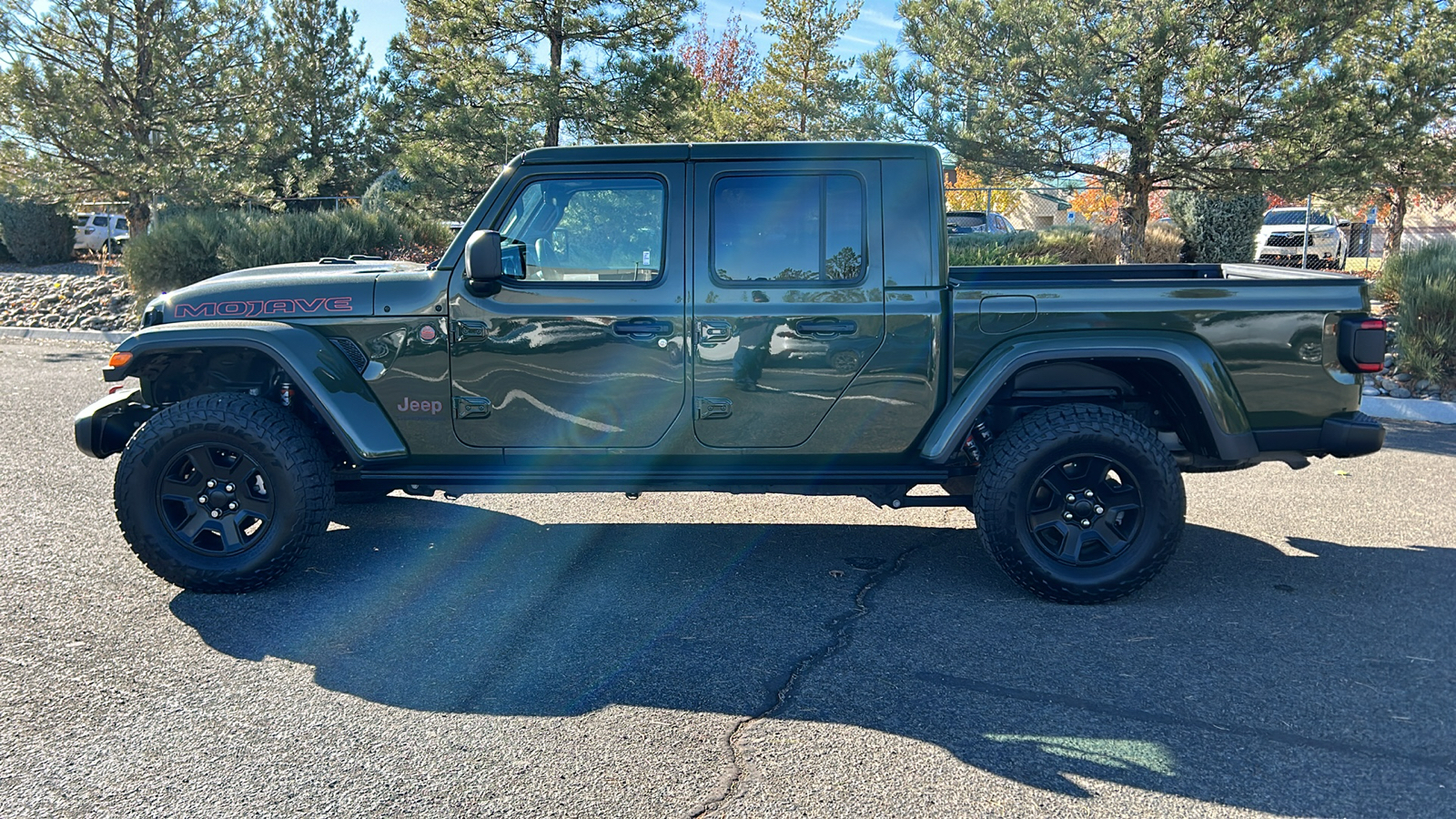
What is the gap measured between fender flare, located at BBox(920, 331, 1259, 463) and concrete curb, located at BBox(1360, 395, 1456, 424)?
5.41 m

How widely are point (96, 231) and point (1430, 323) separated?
27418mm

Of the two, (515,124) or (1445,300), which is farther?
(515,124)

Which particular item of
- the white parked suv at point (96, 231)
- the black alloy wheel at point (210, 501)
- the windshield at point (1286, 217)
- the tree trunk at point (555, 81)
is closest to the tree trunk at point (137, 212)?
the tree trunk at point (555, 81)

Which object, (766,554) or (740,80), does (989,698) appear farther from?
(740,80)

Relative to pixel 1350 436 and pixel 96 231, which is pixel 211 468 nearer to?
pixel 1350 436

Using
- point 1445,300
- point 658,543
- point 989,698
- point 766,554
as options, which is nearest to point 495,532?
point 658,543

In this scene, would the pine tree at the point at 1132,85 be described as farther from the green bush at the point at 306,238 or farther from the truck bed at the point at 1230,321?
the truck bed at the point at 1230,321

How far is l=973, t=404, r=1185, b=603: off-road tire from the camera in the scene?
4363 millimetres

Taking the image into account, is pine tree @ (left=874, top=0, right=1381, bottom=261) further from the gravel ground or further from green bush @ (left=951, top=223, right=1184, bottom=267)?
the gravel ground

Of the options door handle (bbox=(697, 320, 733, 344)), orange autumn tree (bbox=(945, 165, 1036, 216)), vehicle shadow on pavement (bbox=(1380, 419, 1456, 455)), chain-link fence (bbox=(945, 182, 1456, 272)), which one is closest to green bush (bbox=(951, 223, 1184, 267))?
chain-link fence (bbox=(945, 182, 1456, 272))

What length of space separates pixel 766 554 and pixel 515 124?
39.6ft

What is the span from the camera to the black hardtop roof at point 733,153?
4539 millimetres

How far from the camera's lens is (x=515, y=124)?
1565cm

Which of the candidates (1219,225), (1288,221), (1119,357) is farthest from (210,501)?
(1288,221)
